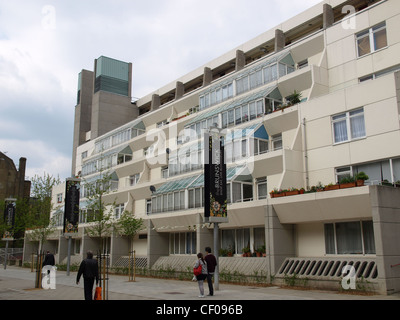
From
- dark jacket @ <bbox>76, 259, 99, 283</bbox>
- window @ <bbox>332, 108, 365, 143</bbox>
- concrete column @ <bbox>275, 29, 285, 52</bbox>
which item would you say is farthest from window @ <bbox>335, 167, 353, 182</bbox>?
dark jacket @ <bbox>76, 259, 99, 283</bbox>

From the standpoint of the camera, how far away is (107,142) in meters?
55.3

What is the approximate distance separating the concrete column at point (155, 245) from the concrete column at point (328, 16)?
71.0ft

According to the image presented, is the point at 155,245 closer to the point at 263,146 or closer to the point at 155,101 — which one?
the point at 263,146

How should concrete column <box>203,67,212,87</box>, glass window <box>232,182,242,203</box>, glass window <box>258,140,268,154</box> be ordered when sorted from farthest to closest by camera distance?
1. concrete column <box>203,67,212,87</box>
2. glass window <box>258,140,268,154</box>
3. glass window <box>232,182,242,203</box>

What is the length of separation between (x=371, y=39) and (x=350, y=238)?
43.6ft

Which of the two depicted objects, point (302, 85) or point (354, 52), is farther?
point (302, 85)

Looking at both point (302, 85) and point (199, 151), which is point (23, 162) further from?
point (302, 85)

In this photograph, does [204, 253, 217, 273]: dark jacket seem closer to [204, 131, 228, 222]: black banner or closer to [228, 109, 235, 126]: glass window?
[204, 131, 228, 222]: black banner

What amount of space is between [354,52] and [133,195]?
27130mm

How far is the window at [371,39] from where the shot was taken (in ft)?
87.9

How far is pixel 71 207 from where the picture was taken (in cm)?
3139

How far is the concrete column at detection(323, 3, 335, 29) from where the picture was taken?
103 feet

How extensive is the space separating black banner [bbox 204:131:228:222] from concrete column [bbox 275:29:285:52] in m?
17.2

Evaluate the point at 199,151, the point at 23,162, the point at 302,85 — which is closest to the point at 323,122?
the point at 302,85
